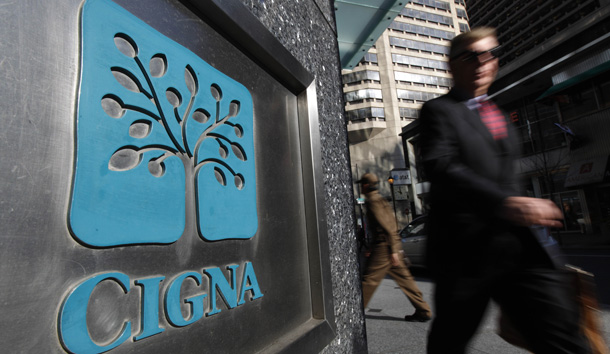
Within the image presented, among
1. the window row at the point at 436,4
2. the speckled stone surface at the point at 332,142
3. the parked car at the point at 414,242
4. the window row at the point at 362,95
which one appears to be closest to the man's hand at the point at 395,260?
the speckled stone surface at the point at 332,142

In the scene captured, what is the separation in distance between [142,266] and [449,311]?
1.11 meters

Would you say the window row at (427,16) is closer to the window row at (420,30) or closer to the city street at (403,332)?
the window row at (420,30)

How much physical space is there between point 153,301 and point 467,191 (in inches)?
45.3

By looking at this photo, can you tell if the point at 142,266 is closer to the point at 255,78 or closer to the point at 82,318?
the point at 82,318

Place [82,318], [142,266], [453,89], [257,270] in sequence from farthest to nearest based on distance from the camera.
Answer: [453,89] → [257,270] → [142,266] → [82,318]

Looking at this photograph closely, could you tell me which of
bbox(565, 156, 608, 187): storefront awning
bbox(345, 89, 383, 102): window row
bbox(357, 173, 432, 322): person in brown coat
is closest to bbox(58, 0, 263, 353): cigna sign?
bbox(357, 173, 432, 322): person in brown coat

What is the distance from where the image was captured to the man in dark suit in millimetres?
1275

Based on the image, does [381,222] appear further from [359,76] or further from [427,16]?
[427,16]

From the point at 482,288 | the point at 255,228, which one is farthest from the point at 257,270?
the point at 482,288

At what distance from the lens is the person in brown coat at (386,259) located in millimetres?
3979

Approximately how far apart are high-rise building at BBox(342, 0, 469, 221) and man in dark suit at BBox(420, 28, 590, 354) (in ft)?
123

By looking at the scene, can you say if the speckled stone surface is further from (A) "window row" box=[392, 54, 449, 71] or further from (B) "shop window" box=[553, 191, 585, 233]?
(A) "window row" box=[392, 54, 449, 71]

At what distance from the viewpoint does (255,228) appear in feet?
5.20

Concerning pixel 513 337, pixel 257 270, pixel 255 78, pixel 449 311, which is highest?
pixel 255 78
